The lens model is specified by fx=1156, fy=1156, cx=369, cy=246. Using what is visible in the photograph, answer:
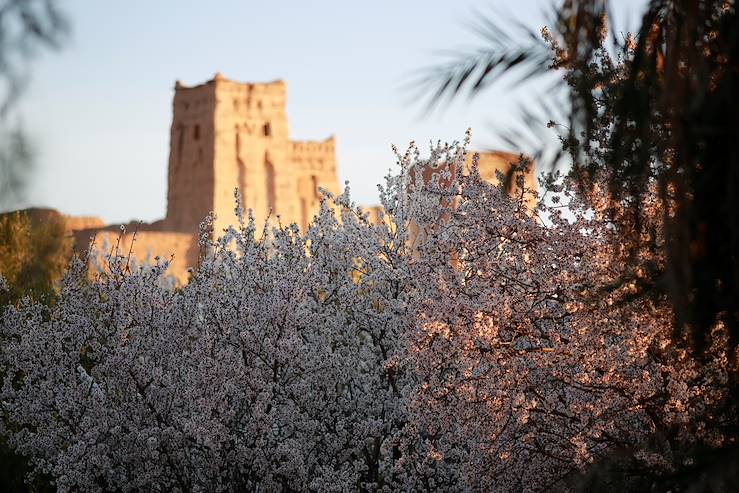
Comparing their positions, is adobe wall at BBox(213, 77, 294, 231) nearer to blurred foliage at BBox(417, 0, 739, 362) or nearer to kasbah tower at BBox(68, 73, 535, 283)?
kasbah tower at BBox(68, 73, 535, 283)

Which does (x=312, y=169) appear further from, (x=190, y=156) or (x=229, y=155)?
(x=190, y=156)

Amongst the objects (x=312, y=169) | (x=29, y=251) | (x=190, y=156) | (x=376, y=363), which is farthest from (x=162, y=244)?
(x=376, y=363)

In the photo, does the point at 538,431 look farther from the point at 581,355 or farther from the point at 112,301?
the point at 112,301

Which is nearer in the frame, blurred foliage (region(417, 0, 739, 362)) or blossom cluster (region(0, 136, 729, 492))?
blurred foliage (region(417, 0, 739, 362))

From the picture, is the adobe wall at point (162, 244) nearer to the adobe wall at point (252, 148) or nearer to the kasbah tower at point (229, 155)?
the kasbah tower at point (229, 155)

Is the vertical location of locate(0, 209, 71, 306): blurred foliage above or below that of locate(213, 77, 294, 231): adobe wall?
below

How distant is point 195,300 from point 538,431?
4613 mm

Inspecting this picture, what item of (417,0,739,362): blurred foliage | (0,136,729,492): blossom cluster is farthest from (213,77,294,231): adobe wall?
(417,0,739,362): blurred foliage

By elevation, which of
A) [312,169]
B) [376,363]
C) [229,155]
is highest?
[229,155]

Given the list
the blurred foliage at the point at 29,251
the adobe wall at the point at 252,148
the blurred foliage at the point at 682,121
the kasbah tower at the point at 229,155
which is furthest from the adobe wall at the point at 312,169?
the blurred foliage at the point at 682,121

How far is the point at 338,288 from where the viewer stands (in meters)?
11.2

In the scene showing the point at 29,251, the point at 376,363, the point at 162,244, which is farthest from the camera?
the point at 162,244

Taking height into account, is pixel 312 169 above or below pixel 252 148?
below

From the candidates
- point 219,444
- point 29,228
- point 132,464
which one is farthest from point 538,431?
point 29,228
